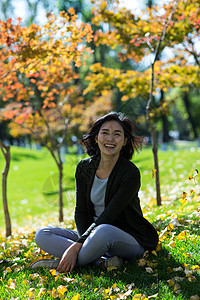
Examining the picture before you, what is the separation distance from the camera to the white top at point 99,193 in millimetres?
2740

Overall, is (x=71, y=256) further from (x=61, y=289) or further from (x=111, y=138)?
(x=111, y=138)

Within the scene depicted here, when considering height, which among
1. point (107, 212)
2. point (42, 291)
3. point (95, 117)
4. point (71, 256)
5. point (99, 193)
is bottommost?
point (42, 291)

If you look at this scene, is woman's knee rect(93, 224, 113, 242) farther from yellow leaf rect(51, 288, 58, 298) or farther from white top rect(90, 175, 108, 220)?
yellow leaf rect(51, 288, 58, 298)

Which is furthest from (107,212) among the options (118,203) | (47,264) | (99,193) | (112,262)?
(47,264)

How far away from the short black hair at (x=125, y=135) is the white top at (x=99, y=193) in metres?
0.35

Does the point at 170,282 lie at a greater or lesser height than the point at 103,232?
lesser

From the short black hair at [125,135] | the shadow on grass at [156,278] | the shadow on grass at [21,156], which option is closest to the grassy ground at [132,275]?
the shadow on grass at [156,278]

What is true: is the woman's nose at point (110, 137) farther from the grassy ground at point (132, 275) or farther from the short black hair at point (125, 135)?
the grassy ground at point (132, 275)

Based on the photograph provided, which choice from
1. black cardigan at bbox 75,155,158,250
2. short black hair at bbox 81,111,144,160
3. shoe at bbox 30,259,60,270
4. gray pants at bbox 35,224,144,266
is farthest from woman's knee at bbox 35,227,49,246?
short black hair at bbox 81,111,144,160

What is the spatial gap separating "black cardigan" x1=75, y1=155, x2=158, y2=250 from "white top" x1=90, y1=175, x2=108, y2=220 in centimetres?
4

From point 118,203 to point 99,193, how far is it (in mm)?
268

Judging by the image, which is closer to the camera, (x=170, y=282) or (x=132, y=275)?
(x=170, y=282)

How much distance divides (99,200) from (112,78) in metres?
4.56

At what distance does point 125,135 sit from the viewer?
286 centimetres
